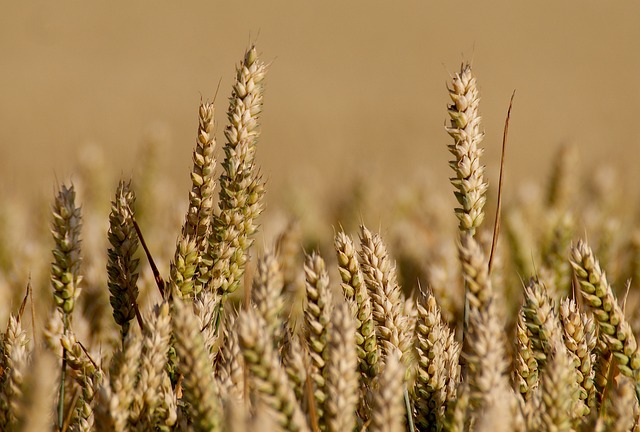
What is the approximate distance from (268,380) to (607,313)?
1.82 ft

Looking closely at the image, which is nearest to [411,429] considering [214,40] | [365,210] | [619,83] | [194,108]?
[365,210]

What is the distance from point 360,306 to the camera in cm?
123

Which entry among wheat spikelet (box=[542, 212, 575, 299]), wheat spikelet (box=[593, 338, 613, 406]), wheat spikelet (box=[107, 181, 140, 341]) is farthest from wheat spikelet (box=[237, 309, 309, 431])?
wheat spikelet (box=[542, 212, 575, 299])

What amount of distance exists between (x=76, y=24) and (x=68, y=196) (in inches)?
373

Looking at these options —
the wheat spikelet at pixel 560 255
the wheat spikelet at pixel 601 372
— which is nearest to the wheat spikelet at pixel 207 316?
the wheat spikelet at pixel 601 372

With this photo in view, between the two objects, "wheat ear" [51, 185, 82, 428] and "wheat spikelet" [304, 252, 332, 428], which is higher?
"wheat ear" [51, 185, 82, 428]

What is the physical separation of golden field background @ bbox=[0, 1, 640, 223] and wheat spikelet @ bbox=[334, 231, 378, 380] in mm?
2321

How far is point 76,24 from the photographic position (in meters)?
10.1

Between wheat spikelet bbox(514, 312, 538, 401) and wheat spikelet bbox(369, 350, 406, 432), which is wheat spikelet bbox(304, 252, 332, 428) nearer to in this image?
wheat spikelet bbox(369, 350, 406, 432)

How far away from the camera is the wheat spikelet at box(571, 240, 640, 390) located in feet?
3.82

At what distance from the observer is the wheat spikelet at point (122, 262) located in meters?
1.30

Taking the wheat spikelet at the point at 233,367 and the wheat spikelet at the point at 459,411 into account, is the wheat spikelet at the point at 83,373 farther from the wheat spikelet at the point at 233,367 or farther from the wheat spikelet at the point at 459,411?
the wheat spikelet at the point at 459,411

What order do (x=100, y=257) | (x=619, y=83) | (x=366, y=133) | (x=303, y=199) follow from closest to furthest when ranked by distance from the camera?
(x=100, y=257)
(x=303, y=199)
(x=366, y=133)
(x=619, y=83)

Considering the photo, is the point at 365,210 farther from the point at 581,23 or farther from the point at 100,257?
the point at 581,23
